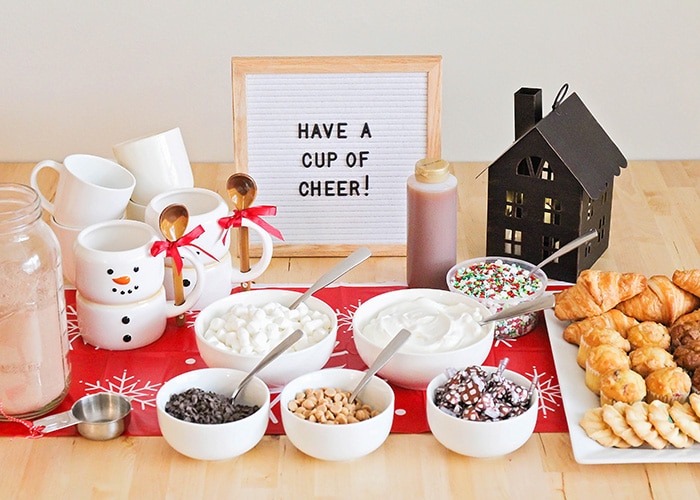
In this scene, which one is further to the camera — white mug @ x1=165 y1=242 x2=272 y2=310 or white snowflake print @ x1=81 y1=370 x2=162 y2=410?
white mug @ x1=165 y1=242 x2=272 y2=310

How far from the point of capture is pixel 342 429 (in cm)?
137

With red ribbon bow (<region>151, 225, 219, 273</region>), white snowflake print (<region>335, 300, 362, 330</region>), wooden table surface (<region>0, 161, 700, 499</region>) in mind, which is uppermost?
red ribbon bow (<region>151, 225, 219, 273</region>)

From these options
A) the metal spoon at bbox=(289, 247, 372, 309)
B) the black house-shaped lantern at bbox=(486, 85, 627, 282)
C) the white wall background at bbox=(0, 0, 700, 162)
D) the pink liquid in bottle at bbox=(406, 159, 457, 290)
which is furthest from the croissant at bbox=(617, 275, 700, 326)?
the white wall background at bbox=(0, 0, 700, 162)

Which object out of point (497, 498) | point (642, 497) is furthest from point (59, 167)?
point (642, 497)

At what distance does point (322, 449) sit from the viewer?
139cm

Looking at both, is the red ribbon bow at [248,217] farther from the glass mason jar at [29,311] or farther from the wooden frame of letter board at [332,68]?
the glass mason jar at [29,311]

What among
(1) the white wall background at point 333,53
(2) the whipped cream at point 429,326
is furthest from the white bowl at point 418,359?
(1) the white wall background at point 333,53

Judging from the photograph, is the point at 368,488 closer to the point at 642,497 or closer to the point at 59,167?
the point at 642,497

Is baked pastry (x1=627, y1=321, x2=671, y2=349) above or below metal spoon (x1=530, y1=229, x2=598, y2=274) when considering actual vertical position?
below

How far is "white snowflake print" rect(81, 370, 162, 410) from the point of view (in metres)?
1.56

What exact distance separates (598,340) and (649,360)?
0.08m

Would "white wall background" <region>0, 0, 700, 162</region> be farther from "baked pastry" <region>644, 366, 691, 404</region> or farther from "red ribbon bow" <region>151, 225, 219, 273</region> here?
"baked pastry" <region>644, 366, 691, 404</region>

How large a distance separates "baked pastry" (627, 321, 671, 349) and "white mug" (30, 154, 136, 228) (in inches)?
32.9

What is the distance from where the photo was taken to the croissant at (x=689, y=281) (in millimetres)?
1668
